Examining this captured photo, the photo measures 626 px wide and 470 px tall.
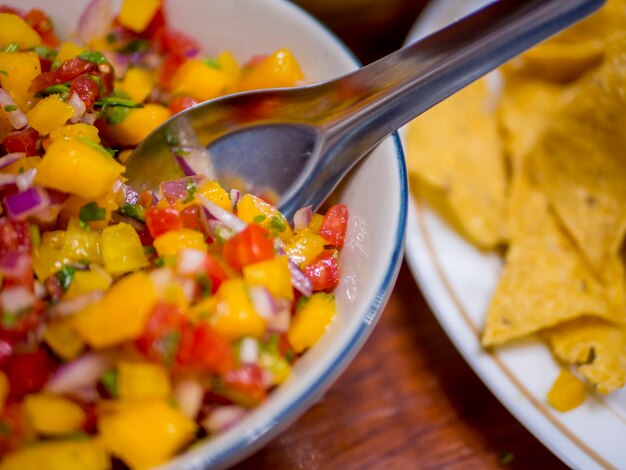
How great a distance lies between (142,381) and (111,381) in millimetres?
53

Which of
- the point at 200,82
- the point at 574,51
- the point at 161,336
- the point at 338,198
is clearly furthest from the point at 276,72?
the point at 574,51

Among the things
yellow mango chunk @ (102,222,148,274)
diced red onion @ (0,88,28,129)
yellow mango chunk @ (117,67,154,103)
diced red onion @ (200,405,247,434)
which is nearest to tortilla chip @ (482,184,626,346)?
diced red onion @ (200,405,247,434)

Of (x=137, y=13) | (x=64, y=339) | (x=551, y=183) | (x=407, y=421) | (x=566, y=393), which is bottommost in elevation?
(x=407, y=421)

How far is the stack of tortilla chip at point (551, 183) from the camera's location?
1.38 meters

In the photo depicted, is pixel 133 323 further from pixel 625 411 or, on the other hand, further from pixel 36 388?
pixel 625 411

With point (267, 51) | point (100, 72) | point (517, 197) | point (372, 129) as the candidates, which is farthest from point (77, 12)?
point (517, 197)

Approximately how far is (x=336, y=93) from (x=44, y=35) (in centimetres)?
60

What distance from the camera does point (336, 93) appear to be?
115 centimetres

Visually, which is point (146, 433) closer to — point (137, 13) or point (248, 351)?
point (248, 351)

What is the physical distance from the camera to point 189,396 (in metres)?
0.86

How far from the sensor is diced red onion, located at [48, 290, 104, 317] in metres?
0.89

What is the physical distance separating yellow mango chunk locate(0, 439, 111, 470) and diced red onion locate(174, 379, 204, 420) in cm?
11

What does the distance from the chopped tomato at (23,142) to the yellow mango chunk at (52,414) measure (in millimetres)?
407

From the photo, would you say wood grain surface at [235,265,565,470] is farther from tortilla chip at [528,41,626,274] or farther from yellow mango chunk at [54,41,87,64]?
yellow mango chunk at [54,41,87,64]
